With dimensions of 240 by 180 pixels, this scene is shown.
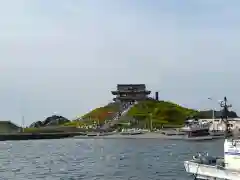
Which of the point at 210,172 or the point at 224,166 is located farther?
the point at 210,172

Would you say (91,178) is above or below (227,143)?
below

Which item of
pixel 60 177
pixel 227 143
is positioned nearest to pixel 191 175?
pixel 227 143

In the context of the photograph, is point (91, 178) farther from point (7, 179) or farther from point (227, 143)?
point (227, 143)

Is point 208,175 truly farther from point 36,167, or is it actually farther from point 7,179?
point 36,167

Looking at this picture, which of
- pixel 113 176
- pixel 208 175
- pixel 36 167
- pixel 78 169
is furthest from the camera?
pixel 36 167

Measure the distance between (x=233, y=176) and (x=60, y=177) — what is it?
1032 inches

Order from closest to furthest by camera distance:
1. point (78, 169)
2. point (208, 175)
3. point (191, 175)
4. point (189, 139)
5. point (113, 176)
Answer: point (208, 175) < point (191, 175) < point (113, 176) < point (78, 169) < point (189, 139)

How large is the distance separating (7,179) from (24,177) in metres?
2.73

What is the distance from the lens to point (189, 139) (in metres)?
185

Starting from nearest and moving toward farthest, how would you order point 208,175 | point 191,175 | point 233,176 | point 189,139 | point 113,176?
point 233,176
point 208,175
point 191,175
point 113,176
point 189,139

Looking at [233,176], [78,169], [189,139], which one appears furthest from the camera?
[189,139]

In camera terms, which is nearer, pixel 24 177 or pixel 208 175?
pixel 208 175

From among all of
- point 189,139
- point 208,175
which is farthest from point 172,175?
point 189,139

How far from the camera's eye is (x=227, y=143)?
60.0 meters
